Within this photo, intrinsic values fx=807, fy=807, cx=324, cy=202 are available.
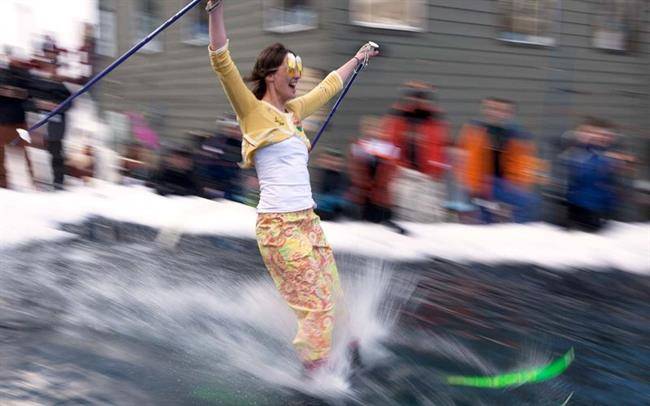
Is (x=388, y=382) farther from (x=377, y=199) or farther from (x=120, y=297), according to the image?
(x=377, y=199)

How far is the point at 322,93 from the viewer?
15.8 ft

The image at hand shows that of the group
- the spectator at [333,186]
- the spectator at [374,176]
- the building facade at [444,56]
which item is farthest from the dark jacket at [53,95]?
the spectator at [374,176]

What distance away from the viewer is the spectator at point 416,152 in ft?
29.7

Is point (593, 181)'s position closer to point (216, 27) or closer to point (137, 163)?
point (216, 27)

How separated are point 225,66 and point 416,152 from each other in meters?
5.41

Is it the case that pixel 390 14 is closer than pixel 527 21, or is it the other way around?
pixel 390 14

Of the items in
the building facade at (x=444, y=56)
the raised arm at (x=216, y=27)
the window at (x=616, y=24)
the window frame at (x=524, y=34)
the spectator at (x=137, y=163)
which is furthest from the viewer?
the window at (x=616, y=24)

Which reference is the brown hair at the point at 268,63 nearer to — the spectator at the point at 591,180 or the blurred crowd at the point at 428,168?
the blurred crowd at the point at 428,168

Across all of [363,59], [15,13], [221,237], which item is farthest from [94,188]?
[15,13]

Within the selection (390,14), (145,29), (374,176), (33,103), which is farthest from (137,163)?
(145,29)

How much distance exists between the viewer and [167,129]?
1540 cm

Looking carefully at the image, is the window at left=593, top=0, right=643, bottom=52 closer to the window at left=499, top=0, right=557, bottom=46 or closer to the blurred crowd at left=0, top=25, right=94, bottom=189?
the window at left=499, top=0, right=557, bottom=46

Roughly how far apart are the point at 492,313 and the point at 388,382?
1.85 meters

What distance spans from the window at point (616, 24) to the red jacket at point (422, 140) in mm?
6174
